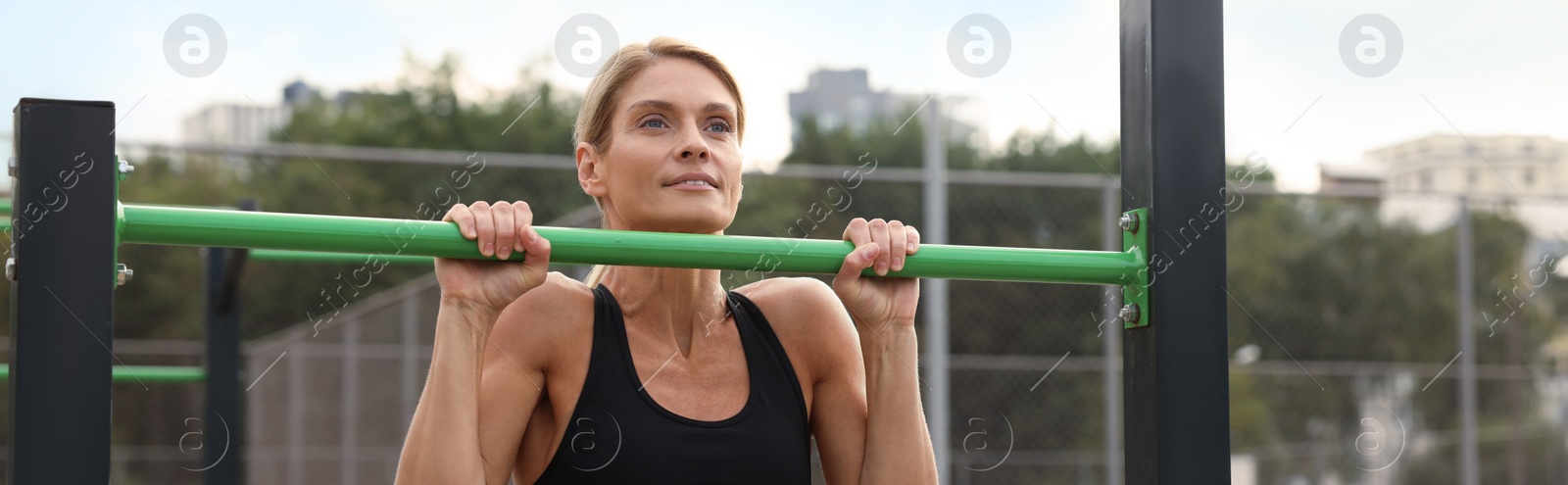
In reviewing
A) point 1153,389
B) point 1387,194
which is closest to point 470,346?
point 1153,389

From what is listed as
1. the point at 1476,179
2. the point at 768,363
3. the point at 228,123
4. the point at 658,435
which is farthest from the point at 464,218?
the point at 228,123

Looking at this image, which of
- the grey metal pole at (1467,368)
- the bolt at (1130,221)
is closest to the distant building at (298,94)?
the grey metal pole at (1467,368)

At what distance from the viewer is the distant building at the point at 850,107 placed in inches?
432

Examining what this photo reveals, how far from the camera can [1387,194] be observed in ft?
24.9

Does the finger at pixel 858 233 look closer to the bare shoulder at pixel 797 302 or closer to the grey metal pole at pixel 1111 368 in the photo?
the bare shoulder at pixel 797 302

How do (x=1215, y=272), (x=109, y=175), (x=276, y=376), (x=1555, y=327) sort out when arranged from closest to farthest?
(x=109, y=175), (x=1215, y=272), (x=276, y=376), (x=1555, y=327)

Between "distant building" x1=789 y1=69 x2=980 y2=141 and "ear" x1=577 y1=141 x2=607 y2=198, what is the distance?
8.63 m

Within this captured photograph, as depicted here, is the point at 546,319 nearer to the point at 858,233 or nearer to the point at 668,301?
the point at 668,301

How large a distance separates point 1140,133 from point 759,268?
476 mm

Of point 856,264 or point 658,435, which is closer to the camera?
point 856,264

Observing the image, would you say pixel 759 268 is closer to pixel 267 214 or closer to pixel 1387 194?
pixel 267 214

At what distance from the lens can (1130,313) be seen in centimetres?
157

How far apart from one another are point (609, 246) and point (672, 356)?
44 centimetres

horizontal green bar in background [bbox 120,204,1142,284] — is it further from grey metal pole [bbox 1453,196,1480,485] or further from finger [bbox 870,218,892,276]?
grey metal pole [bbox 1453,196,1480,485]
